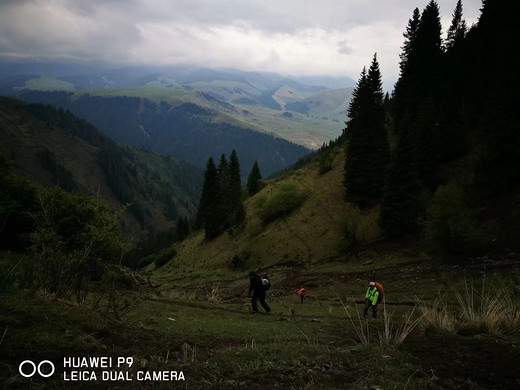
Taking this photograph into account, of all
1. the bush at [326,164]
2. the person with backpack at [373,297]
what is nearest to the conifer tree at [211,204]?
the bush at [326,164]

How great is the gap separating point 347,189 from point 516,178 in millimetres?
22059

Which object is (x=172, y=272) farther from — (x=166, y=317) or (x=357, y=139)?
(x=166, y=317)

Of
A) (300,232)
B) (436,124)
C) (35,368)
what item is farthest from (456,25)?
(35,368)

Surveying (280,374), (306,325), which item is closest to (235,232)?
(306,325)

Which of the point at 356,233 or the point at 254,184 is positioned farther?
the point at 254,184

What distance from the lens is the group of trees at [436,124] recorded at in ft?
112

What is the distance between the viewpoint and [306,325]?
43.1ft

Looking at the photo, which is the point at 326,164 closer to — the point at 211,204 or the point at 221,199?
the point at 221,199

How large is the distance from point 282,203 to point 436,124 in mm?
26681

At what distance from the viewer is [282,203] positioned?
189ft

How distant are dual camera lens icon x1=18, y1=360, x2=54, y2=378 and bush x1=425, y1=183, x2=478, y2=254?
93.1 ft

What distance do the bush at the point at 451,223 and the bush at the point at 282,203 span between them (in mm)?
28340

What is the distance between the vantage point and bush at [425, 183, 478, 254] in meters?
26.6

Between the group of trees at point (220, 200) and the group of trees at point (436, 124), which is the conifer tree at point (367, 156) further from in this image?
the group of trees at point (220, 200)
